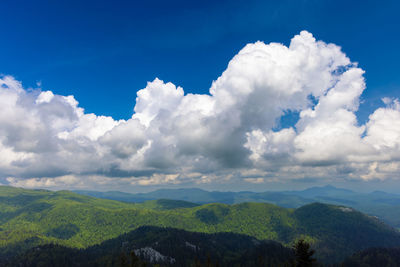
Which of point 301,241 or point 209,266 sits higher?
point 301,241

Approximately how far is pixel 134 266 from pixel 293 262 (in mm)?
65105

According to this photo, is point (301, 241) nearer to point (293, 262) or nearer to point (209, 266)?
point (293, 262)

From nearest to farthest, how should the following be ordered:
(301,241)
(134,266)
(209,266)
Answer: (301,241), (134,266), (209,266)

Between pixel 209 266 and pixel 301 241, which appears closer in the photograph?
pixel 301 241

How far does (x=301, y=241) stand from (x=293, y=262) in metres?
5.03

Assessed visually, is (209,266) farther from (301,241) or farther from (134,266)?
(301,241)

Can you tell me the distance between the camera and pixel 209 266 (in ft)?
495

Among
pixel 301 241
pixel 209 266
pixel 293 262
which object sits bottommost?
pixel 209 266

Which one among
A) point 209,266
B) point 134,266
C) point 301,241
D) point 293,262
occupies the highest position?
point 301,241

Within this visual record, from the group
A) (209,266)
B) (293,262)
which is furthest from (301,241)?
(209,266)

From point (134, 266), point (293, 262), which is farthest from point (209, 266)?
point (293, 262)

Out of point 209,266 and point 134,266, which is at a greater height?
point 134,266

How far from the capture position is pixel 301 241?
49.7m

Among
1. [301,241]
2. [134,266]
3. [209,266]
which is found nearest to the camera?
[301,241]
